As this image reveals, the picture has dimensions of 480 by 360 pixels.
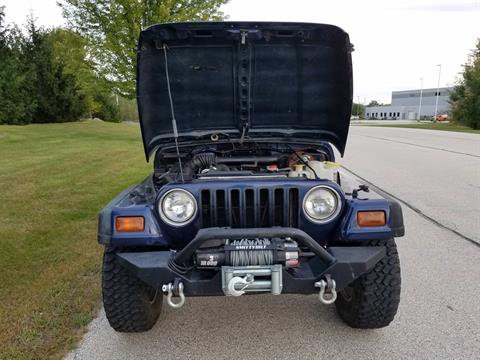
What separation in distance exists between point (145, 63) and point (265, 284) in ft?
6.88

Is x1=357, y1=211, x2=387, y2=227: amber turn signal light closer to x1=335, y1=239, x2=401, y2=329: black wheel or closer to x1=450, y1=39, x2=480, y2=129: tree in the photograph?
x1=335, y1=239, x2=401, y2=329: black wheel

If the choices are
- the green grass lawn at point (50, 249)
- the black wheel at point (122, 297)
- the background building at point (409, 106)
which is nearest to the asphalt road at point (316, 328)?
the black wheel at point (122, 297)

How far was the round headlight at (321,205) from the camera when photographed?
2.57 meters

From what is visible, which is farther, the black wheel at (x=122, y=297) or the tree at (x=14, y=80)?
the tree at (x=14, y=80)

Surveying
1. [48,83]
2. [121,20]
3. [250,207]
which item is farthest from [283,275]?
[48,83]

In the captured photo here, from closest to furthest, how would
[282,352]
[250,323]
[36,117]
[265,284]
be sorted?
1. [265,284]
2. [282,352]
3. [250,323]
4. [36,117]

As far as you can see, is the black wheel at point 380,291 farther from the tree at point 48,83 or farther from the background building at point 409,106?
the background building at point 409,106

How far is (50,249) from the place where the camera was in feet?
14.9

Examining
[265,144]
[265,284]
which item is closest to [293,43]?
[265,144]

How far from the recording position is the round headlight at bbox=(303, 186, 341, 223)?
101 inches

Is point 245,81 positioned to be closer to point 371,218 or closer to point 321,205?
point 321,205

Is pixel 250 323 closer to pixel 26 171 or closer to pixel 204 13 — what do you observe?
pixel 26 171

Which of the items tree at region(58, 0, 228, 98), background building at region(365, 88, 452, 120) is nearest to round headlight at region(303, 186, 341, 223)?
tree at region(58, 0, 228, 98)

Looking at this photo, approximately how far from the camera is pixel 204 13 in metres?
15.8
